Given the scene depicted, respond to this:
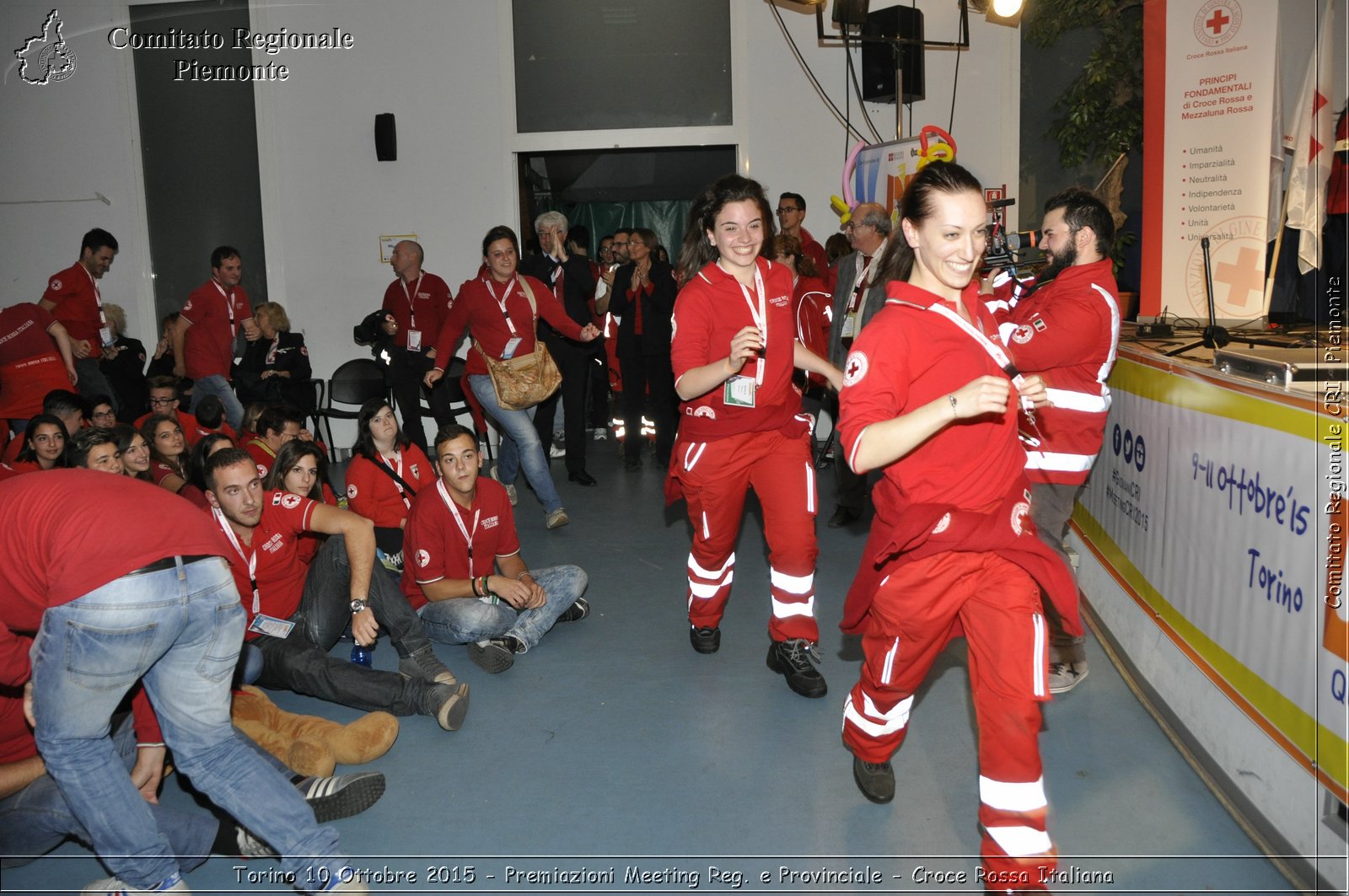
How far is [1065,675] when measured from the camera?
160 inches

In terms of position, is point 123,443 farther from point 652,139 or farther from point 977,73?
point 977,73

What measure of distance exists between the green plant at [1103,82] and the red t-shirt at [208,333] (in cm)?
712

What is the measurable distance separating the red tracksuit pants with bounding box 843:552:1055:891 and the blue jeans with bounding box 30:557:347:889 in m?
1.65

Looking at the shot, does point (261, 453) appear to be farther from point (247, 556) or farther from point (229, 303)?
point (229, 303)

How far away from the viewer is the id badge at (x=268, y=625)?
13.3ft

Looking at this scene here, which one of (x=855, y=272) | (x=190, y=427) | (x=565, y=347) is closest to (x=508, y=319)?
(x=565, y=347)

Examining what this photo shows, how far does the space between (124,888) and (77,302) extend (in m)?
6.52

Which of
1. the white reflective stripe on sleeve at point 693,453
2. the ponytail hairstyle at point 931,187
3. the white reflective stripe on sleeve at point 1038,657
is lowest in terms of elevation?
the white reflective stripe on sleeve at point 1038,657

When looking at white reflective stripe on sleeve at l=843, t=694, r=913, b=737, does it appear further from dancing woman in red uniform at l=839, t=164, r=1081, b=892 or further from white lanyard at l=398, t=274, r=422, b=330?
white lanyard at l=398, t=274, r=422, b=330

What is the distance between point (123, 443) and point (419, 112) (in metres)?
6.19

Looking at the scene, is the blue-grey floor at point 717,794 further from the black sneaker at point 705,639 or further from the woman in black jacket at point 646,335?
the woman in black jacket at point 646,335

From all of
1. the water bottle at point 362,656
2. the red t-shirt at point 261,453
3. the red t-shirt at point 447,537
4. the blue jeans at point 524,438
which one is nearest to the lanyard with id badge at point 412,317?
the blue jeans at point 524,438

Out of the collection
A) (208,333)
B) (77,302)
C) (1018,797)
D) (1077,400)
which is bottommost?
(1018,797)

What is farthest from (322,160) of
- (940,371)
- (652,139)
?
(940,371)
